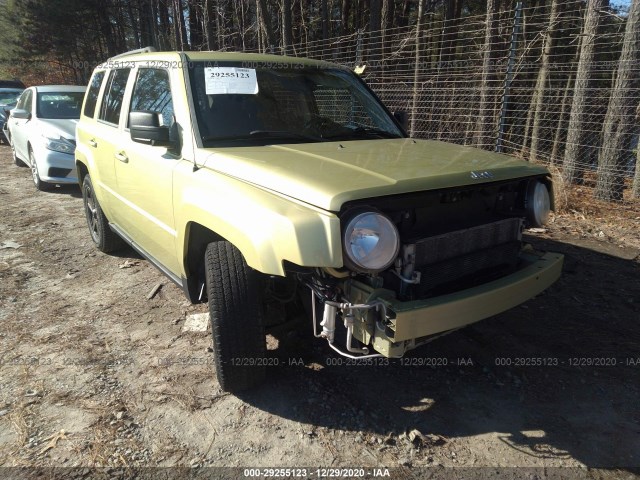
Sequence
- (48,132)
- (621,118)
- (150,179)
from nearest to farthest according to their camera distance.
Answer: (150,179), (621,118), (48,132)

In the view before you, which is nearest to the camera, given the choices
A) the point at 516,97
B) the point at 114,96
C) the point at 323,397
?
the point at 323,397

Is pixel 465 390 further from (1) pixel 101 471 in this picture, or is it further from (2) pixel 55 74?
(2) pixel 55 74

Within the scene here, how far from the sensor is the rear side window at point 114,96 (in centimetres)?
407

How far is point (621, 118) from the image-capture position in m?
6.61

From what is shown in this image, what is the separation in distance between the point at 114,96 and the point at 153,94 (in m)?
0.98

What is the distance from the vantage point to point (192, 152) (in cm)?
292

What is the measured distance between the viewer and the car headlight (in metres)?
7.58

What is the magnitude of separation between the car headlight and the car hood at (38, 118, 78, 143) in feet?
0.29

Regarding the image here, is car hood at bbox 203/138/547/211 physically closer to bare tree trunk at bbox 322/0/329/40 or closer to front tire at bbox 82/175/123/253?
front tire at bbox 82/175/123/253

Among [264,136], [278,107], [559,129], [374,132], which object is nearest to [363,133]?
[374,132]

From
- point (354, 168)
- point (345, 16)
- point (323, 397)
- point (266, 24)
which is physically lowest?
point (323, 397)

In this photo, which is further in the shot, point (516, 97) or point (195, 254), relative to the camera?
point (516, 97)

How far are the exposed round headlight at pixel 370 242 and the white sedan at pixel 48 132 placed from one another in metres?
6.99

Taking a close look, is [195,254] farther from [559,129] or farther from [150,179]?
[559,129]
